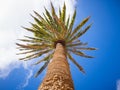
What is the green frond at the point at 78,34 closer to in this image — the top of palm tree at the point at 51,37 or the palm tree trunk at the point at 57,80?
the top of palm tree at the point at 51,37

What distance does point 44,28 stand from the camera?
1014 cm

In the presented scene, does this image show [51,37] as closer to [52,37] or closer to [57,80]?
[52,37]

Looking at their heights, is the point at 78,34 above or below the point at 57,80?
above

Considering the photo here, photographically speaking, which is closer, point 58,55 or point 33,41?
point 58,55

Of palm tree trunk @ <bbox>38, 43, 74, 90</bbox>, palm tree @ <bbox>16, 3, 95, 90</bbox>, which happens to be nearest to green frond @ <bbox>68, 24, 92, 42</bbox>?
palm tree @ <bbox>16, 3, 95, 90</bbox>

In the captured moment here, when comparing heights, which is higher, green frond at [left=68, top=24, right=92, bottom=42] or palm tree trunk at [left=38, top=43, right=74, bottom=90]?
green frond at [left=68, top=24, right=92, bottom=42]

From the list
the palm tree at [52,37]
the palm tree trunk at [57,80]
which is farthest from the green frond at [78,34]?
the palm tree trunk at [57,80]

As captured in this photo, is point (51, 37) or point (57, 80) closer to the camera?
point (57, 80)

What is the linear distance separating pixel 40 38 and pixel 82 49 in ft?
8.90

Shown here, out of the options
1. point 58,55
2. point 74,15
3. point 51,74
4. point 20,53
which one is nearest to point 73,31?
point 74,15

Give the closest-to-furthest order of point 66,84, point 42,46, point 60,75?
point 66,84
point 60,75
point 42,46

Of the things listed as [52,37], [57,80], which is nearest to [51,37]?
[52,37]

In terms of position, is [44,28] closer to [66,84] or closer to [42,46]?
[42,46]

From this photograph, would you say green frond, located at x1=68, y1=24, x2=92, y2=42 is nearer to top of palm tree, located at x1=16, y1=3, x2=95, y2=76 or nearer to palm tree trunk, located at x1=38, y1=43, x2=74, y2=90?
top of palm tree, located at x1=16, y1=3, x2=95, y2=76
